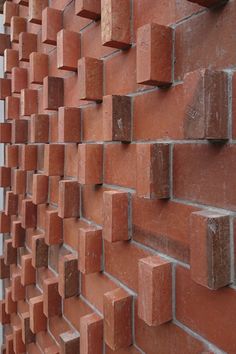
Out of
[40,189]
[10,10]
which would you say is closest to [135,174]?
[40,189]

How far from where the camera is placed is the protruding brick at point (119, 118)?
2.08ft

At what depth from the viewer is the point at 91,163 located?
2.39 feet

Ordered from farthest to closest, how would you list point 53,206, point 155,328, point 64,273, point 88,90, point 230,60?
point 53,206, point 64,273, point 88,90, point 155,328, point 230,60

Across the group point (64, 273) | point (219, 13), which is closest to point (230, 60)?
point (219, 13)

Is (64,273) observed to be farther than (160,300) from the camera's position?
Yes

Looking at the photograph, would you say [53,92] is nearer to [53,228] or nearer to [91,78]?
[91,78]

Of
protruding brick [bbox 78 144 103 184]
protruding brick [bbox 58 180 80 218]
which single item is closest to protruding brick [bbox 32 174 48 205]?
protruding brick [bbox 58 180 80 218]

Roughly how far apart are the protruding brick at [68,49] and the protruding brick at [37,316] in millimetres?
631

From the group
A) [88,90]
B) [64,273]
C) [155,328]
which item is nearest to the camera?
[155,328]

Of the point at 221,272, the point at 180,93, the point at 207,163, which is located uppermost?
the point at 180,93

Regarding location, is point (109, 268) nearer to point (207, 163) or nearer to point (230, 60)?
point (207, 163)

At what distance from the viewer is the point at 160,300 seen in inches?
21.6

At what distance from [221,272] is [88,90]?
44 centimetres

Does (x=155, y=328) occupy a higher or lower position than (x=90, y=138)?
lower
